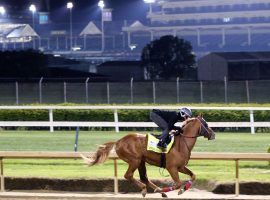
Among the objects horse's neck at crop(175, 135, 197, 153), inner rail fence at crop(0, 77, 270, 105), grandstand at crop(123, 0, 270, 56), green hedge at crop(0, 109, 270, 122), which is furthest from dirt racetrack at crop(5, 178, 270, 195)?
grandstand at crop(123, 0, 270, 56)

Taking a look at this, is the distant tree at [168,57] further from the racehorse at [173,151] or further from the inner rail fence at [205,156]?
the racehorse at [173,151]

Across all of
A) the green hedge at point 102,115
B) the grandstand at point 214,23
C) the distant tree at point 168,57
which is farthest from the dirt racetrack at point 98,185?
the grandstand at point 214,23

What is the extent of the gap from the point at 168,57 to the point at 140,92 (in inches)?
850

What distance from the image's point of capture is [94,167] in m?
15.5

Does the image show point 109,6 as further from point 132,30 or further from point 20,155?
point 20,155

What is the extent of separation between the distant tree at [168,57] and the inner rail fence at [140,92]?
67.7ft

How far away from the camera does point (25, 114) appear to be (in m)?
27.7

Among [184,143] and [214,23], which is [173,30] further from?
[184,143]

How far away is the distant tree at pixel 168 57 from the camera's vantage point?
5262 centimetres

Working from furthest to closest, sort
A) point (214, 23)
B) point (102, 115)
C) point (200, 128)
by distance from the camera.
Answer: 1. point (214, 23)
2. point (102, 115)
3. point (200, 128)

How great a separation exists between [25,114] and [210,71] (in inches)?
955

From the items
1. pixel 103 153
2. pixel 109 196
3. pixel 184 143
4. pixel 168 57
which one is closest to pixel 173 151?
pixel 184 143

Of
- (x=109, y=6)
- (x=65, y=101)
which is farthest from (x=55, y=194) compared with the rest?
(x=109, y=6)

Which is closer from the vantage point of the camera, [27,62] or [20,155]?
[20,155]
